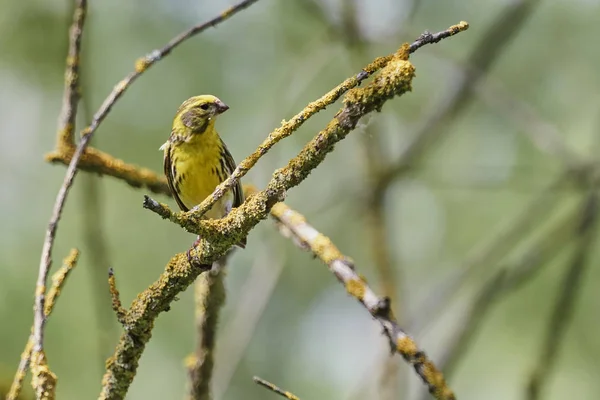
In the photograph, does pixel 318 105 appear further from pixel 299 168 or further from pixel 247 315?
pixel 247 315

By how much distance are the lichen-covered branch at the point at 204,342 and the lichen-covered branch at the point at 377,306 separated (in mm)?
460

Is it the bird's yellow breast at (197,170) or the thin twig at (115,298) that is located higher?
the bird's yellow breast at (197,170)

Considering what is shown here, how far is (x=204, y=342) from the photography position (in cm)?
301

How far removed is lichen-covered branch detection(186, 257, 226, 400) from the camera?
9.62 feet

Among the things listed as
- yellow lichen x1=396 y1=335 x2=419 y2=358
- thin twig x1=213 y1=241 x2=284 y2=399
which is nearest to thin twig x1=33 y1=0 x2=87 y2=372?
yellow lichen x1=396 y1=335 x2=419 y2=358

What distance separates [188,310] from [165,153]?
6156 mm

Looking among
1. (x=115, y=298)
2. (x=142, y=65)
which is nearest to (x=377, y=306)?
(x=115, y=298)

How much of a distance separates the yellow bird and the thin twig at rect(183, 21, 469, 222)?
1522 mm

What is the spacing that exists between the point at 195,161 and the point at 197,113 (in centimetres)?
25

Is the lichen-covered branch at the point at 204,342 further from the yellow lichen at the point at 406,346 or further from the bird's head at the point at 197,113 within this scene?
the yellow lichen at the point at 406,346

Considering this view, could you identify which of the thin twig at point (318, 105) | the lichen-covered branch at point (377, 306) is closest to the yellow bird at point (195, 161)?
the lichen-covered branch at point (377, 306)

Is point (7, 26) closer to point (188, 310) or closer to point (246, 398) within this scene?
point (188, 310)

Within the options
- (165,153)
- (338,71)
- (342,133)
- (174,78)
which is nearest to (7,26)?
(174,78)

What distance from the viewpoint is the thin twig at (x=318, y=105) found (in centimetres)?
171
